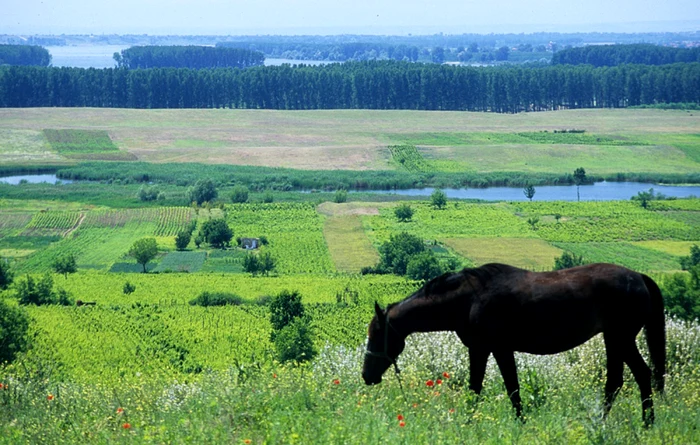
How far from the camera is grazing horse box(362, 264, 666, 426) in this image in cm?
898

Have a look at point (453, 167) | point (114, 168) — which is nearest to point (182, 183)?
point (114, 168)

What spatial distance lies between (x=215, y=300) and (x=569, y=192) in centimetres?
4372

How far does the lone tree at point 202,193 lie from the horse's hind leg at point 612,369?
64.0 meters

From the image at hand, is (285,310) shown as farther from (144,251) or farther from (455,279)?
(455,279)

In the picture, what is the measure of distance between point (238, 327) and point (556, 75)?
105m

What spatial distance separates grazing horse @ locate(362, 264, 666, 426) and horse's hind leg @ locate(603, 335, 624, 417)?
11 millimetres

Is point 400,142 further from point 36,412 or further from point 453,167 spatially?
point 36,412

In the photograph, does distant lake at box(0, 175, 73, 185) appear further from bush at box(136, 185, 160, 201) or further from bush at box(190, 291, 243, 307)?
bush at box(190, 291, 243, 307)

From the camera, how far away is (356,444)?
288 inches

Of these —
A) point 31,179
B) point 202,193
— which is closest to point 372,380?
point 202,193

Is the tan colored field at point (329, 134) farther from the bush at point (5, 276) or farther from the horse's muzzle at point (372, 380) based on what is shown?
the horse's muzzle at point (372, 380)

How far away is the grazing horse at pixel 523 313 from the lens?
898cm

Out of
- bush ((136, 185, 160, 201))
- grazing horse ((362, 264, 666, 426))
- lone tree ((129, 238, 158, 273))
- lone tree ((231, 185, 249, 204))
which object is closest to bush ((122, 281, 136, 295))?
lone tree ((129, 238, 158, 273))

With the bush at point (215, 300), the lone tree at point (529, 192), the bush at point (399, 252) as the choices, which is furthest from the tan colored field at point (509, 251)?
the lone tree at point (529, 192)
